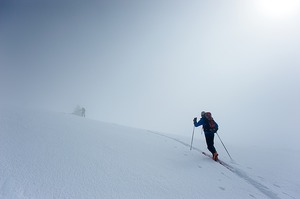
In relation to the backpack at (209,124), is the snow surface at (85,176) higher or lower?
lower

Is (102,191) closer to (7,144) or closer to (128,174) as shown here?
(128,174)

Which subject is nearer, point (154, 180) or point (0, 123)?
point (154, 180)

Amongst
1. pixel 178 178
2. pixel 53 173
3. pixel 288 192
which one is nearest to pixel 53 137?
pixel 53 173

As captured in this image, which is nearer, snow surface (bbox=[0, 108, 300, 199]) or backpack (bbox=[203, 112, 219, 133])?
snow surface (bbox=[0, 108, 300, 199])

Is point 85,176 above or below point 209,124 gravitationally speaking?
below

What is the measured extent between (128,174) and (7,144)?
2703mm

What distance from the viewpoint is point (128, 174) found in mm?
3539

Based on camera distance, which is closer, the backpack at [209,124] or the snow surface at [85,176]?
the snow surface at [85,176]

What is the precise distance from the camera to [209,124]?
8023mm

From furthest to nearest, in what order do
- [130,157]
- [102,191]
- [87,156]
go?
[130,157], [87,156], [102,191]

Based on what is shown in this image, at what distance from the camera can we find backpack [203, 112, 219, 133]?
7.95 meters

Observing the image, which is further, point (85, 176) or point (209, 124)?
point (209, 124)

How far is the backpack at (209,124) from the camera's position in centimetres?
795

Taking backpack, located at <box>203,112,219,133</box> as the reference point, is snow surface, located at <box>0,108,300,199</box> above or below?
below
